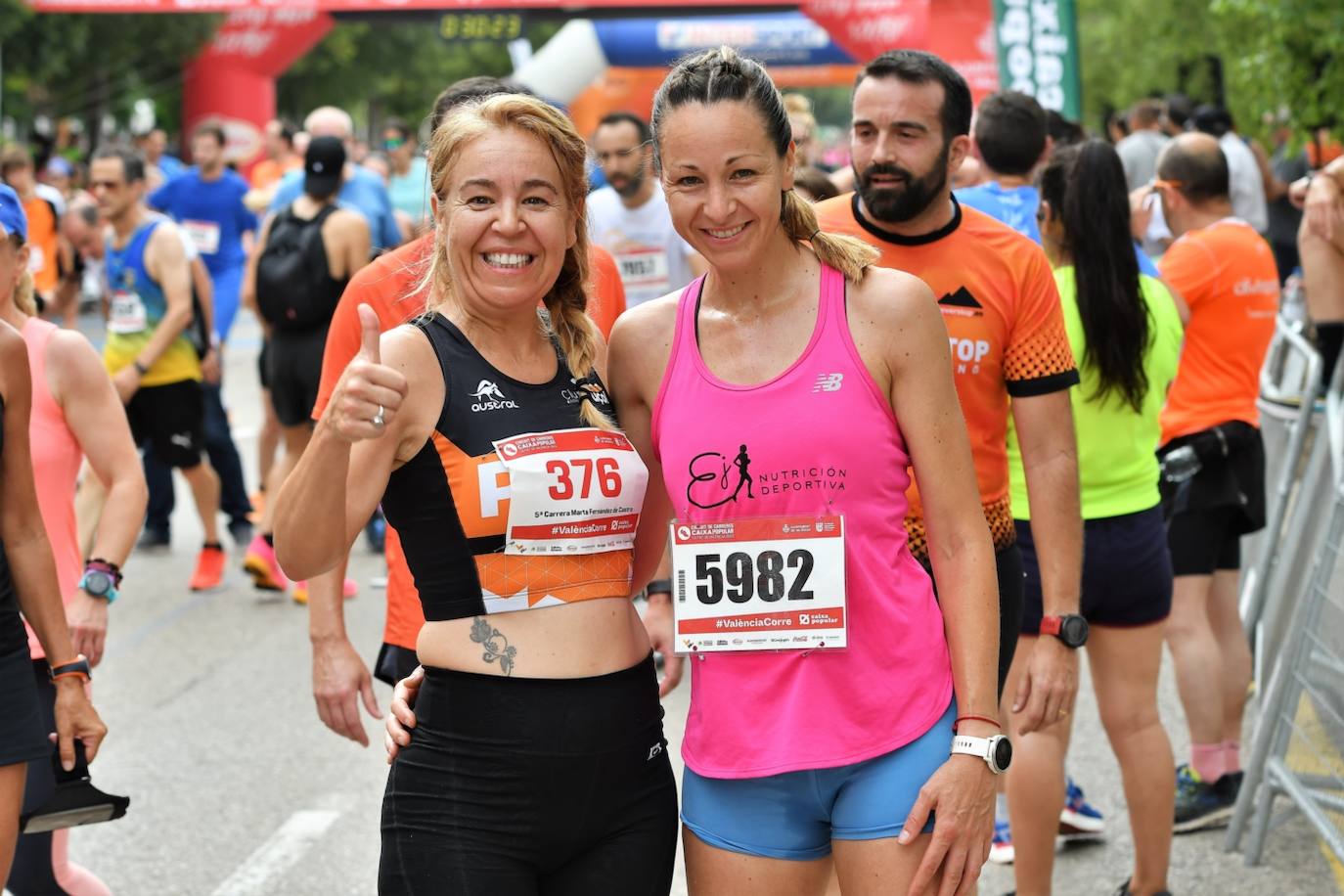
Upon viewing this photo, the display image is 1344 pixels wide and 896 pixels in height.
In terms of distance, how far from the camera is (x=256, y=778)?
19.7ft

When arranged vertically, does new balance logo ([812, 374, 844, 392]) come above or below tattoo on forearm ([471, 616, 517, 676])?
above

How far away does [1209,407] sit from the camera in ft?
18.7

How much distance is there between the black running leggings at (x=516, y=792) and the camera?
2660mm

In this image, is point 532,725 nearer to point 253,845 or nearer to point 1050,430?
point 1050,430

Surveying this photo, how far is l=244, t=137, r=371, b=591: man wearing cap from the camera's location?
845cm

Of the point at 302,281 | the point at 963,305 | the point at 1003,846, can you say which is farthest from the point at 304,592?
the point at 963,305

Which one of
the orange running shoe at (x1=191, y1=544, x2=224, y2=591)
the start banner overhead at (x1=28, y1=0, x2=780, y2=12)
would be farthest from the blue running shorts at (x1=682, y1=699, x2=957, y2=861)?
the start banner overhead at (x1=28, y1=0, x2=780, y2=12)

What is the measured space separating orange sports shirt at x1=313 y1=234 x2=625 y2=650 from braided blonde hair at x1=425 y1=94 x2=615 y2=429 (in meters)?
0.62

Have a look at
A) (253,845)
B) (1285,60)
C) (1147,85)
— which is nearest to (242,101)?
(1147,85)

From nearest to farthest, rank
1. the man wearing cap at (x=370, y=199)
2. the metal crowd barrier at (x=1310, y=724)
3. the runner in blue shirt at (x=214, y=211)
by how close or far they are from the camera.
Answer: the metal crowd barrier at (x=1310, y=724), the man wearing cap at (x=370, y=199), the runner in blue shirt at (x=214, y=211)

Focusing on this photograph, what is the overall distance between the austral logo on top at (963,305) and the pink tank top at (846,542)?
0.92 meters

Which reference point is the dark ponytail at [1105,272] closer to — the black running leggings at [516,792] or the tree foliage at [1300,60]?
the black running leggings at [516,792]

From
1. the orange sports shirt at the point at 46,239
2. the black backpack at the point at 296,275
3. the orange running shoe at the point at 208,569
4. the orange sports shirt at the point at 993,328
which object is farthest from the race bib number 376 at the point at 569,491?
the orange sports shirt at the point at 46,239

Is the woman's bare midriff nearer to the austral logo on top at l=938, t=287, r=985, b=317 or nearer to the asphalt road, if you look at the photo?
the austral logo on top at l=938, t=287, r=985, b=317
